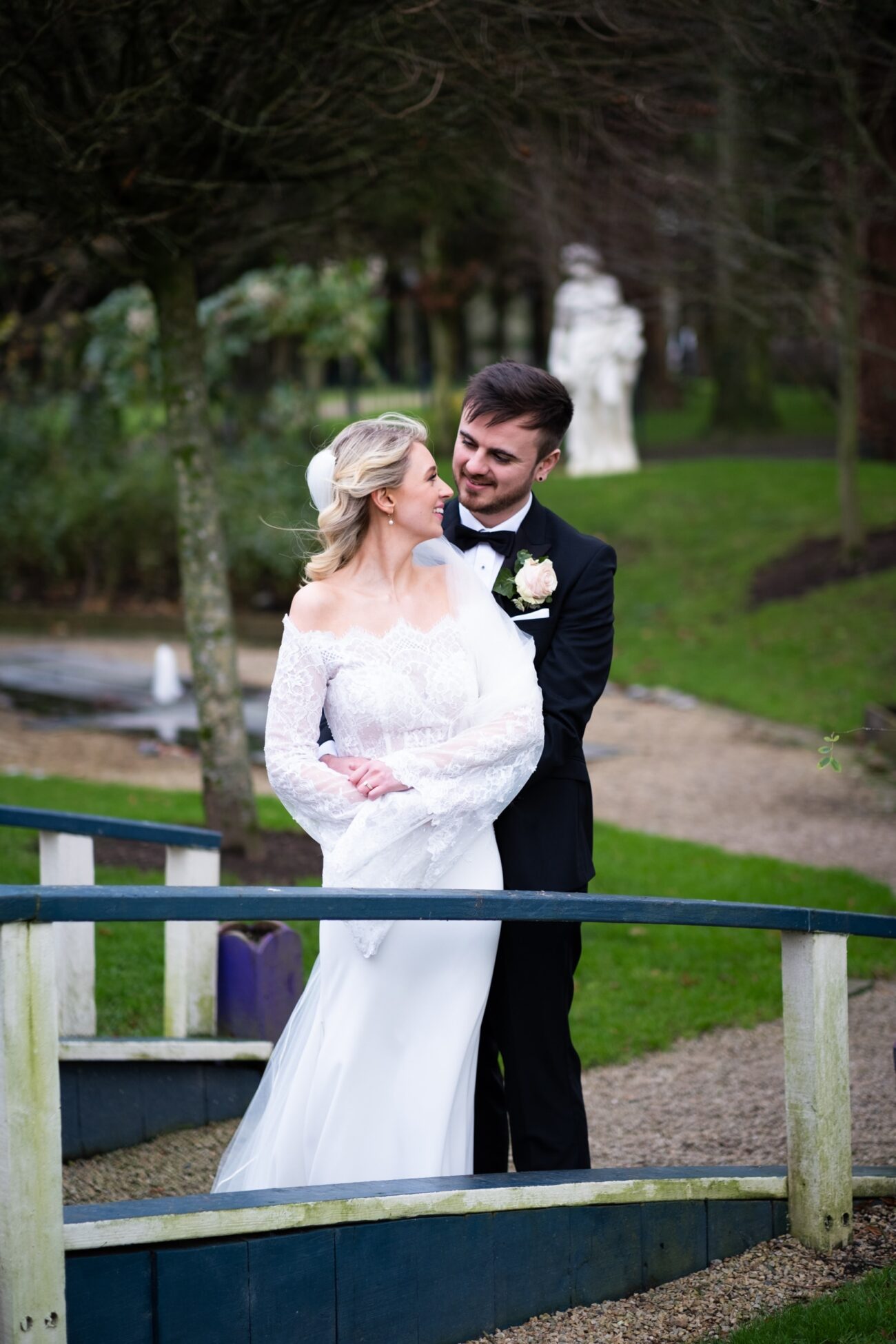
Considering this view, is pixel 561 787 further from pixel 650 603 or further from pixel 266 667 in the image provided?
pixel 650 603

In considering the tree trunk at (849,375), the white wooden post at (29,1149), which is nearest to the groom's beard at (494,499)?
the white wooden post at (29,1149)

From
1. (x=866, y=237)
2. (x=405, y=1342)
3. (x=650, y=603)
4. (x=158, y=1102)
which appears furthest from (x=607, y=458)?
(x=405, y=1342)

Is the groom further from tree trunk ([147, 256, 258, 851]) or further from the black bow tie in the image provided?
tree trunk ([147, 256, 258, 851])

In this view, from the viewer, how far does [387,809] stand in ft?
11.3

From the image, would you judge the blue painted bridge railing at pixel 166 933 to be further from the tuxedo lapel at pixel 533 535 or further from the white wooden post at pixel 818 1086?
the white wooden post at pixel 818 1086

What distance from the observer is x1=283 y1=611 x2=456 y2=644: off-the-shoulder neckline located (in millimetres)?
3598

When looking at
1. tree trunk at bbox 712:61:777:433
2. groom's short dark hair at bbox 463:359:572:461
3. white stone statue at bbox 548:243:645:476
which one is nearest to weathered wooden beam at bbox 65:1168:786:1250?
groom's short dark hair at bbox 463:359:572:461

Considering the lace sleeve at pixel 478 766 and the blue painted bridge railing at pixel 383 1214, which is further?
the lace sleeve at pixel 478 766

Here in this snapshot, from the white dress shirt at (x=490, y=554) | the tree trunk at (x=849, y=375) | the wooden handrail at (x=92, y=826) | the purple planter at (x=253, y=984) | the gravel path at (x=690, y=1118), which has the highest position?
the tree trunk at (x=849, y=375)

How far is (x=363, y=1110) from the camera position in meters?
3.48

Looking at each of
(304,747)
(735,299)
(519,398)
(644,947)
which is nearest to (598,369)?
(735,299)

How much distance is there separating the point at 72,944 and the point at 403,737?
1.93 metres

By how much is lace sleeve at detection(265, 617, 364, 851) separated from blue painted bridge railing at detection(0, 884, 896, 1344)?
1.77 feet

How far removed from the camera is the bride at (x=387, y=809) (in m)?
3.48
